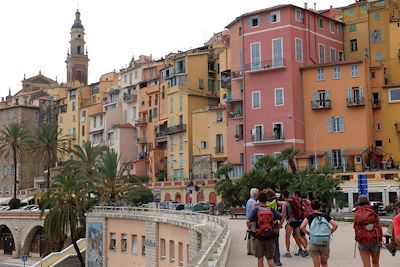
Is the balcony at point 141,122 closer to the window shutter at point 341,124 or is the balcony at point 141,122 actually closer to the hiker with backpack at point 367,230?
the window shutter at point 341,124

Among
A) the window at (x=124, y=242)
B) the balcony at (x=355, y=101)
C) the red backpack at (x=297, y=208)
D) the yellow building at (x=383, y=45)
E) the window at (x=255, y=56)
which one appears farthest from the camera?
the window at (x=255, y=56)

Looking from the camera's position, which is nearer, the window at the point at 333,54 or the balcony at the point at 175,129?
the window at the point at 333,54

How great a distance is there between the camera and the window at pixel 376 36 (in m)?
71.8

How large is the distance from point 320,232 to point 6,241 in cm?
7056

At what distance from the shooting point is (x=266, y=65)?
67.8 m

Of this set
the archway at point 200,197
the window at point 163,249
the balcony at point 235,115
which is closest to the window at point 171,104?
the balcony at point 235,115

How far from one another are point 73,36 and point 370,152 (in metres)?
92.2

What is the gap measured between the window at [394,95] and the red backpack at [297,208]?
168 ft

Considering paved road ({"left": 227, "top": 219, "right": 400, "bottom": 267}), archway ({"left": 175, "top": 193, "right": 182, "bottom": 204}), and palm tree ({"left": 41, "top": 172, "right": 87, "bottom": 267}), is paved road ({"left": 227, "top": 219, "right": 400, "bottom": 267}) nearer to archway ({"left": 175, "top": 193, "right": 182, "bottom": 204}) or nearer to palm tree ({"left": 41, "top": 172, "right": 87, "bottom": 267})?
palm tree ({"left": 41, "top": 172, "right": 87, "bottom": 267})

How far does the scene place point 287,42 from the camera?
218 ft

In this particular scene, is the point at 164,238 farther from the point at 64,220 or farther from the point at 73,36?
the point at 73,36

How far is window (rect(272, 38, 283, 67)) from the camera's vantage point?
6675 cm

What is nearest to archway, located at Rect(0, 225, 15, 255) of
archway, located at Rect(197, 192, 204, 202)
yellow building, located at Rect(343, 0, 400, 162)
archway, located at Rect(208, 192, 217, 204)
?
archway, located at Rect(197, 192, 204, 202)

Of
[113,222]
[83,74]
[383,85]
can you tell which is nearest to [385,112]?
[383,85]
